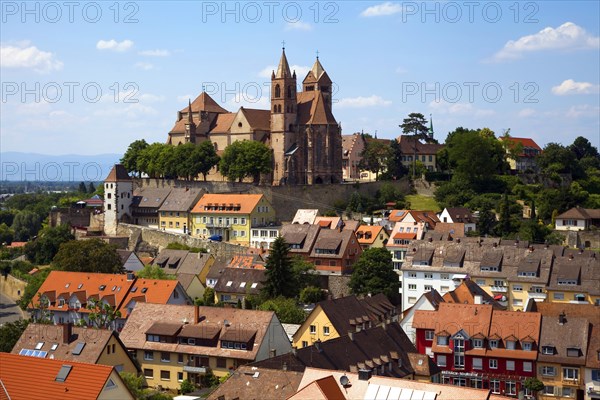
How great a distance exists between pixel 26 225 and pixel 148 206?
4086 centimetres

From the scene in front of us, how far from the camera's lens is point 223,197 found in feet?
309

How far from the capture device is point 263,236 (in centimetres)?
8825

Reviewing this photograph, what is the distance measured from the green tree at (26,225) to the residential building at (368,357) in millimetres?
88232

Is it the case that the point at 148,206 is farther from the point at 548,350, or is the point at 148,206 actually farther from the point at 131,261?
the point at 548,350

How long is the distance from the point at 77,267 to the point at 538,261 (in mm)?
37231

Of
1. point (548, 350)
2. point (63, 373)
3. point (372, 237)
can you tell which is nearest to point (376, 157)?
point (372, 237)

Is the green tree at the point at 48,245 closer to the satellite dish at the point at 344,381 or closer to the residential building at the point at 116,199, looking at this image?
the residential building at the point at 116,199

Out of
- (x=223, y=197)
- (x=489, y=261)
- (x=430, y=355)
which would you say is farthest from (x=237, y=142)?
(x=430, y=355)

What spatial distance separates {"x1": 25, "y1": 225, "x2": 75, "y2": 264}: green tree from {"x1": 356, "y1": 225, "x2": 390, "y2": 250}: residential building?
31937mm

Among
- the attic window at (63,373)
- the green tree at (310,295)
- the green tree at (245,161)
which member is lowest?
the green tree at (310,295)

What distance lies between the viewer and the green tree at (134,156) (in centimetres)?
11206

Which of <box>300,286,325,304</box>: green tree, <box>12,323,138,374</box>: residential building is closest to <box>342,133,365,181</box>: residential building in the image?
<box>300,286,325,304</box>: green tree

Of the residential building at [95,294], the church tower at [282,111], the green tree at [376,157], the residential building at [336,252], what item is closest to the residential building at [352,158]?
the green tree at [376,157]

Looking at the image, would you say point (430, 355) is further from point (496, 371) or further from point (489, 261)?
point (489, 261)
